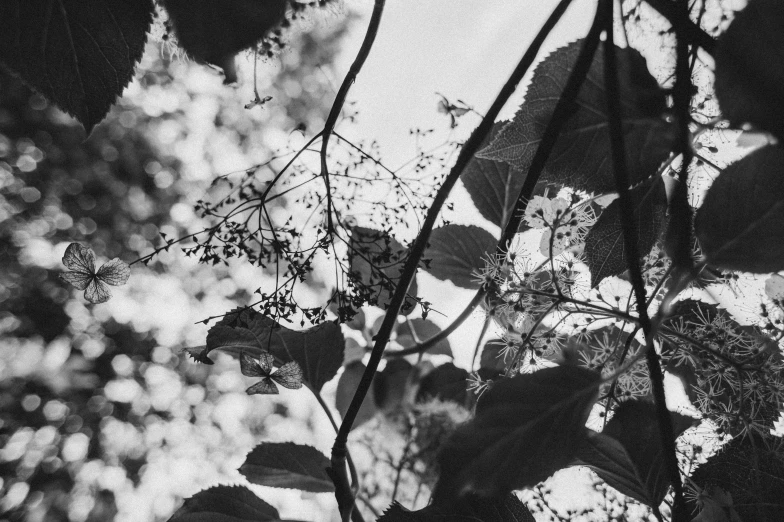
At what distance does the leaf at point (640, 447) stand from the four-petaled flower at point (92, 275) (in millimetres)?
438

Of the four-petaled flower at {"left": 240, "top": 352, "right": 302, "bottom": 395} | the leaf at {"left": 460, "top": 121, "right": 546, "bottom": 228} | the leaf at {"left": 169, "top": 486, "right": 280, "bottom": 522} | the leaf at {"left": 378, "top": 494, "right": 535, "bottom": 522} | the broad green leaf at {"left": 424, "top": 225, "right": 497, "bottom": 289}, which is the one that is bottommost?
the leaf at {"left": 378, "top": 494, "right": 535, "bottom": 522}

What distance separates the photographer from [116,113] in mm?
4914

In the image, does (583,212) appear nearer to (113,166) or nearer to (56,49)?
(56,49)

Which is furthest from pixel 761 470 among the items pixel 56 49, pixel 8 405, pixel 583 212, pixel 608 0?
pixel 8 405

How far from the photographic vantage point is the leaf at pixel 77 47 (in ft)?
0.90

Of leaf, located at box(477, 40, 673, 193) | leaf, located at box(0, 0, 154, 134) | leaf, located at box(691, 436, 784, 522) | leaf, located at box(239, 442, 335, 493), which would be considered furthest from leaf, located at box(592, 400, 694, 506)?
leaf, located at box(0, 0, 154, 134)

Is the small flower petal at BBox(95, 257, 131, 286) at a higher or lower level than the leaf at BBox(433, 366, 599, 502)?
higher

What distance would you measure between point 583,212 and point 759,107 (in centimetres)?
29

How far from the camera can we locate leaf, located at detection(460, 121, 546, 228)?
64 cm

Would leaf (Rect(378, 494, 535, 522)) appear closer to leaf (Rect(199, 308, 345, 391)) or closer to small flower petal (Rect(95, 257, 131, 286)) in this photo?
leaf (Rect(199, 308, 345, 391))

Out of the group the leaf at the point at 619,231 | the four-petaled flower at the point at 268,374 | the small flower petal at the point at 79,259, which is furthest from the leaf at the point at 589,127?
the small flower petal at the point at 79,259

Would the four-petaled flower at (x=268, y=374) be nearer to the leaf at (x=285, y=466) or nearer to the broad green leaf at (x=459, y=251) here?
the leaf at (x=285, y=466)

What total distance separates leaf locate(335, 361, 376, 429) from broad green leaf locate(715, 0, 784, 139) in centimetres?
59

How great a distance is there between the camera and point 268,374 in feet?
1.69
